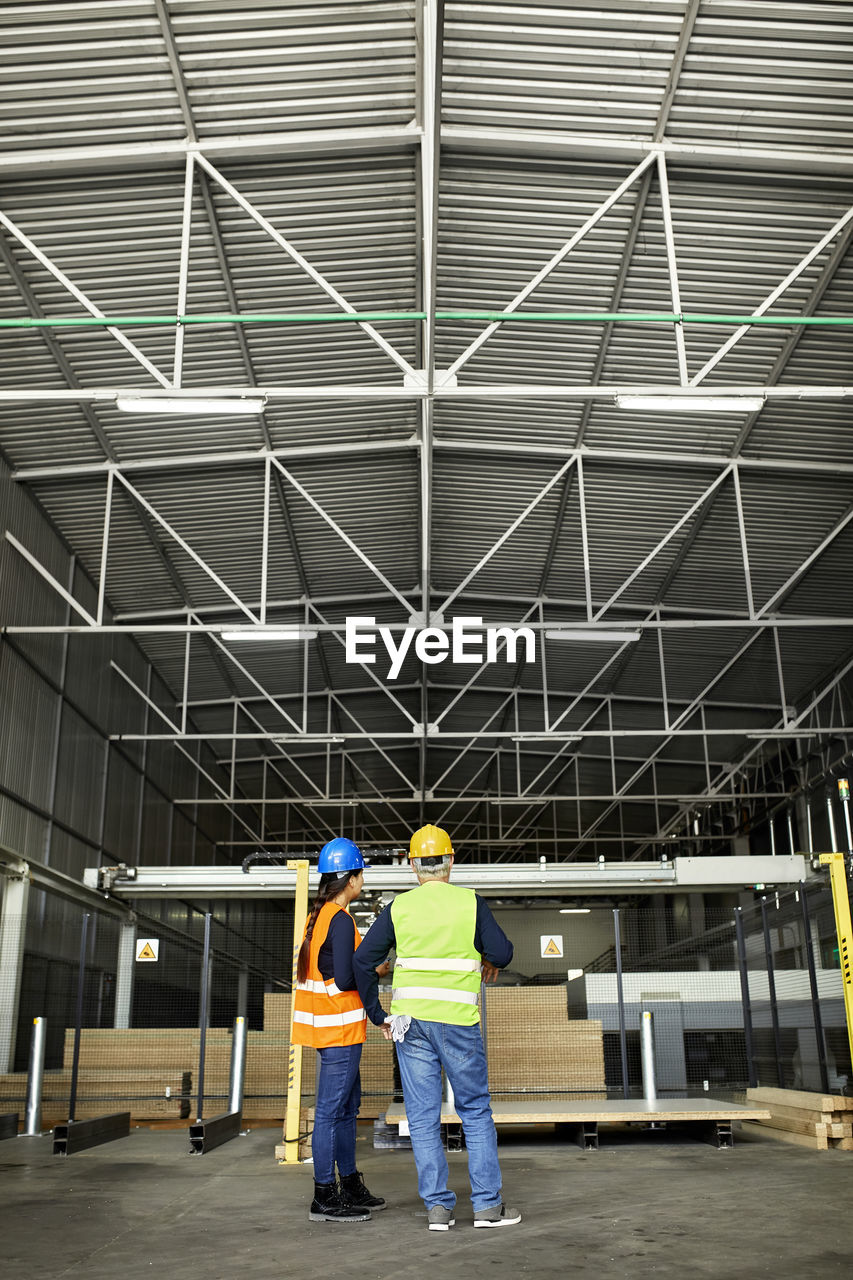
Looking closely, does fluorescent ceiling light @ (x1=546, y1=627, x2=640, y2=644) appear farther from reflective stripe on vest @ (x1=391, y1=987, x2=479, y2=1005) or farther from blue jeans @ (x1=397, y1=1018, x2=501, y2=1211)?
blue jeans @ (x1=397, y1=1018, x2=501, y2=1211)

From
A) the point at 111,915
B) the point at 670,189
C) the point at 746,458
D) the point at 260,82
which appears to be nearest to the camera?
the point at 260,82

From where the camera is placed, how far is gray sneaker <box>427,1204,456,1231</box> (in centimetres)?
557

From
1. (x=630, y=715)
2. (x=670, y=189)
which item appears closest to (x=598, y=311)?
(x=670, y=189)

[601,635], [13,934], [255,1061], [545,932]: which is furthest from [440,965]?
[545,932]

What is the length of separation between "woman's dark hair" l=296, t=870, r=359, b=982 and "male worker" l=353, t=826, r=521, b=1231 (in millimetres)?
690

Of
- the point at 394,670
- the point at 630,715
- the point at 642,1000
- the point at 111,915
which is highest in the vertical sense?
the point at 630,715

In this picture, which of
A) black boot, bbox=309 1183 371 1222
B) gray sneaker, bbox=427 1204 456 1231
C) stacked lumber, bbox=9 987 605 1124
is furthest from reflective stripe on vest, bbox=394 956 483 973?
stacked lumber, bbox=9 987 605 1124

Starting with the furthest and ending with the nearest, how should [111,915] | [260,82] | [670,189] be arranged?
[111,915], [670,189], [260,82]

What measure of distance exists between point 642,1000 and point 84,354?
482 inches

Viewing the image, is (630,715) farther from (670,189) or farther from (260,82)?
(260,82)

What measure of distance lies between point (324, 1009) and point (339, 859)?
90 cm

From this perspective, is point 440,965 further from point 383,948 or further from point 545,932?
point 545,932

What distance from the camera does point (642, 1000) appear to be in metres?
15.7

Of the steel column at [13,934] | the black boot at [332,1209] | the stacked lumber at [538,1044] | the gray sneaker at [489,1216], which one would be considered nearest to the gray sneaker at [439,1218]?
the gray sneaker at [489,1216]
